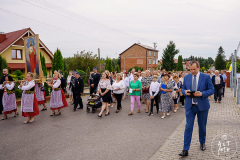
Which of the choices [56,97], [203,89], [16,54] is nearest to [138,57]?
[16,54]

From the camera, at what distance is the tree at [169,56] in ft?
184

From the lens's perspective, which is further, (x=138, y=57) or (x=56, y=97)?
(x=138, y=57)

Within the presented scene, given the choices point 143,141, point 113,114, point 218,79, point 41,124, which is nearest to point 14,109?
point 41,124

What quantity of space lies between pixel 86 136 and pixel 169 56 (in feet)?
173

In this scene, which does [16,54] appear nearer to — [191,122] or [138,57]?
[191,122]

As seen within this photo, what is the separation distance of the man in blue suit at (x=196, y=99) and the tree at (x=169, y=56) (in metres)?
52.6

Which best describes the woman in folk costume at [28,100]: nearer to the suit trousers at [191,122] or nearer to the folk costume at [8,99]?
the folk costume at [8,99]

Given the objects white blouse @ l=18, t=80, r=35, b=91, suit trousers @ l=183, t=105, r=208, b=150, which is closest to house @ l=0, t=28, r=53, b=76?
white blouse @ l=18, t=80, r=35, b=91

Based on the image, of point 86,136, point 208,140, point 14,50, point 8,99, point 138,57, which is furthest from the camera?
point 138,57

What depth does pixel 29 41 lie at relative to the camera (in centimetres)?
943

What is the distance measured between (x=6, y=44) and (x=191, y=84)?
90.5 feet

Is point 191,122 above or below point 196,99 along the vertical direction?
below

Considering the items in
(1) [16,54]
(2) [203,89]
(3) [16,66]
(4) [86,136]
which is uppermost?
(1) [16,54]

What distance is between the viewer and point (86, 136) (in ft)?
20.8
